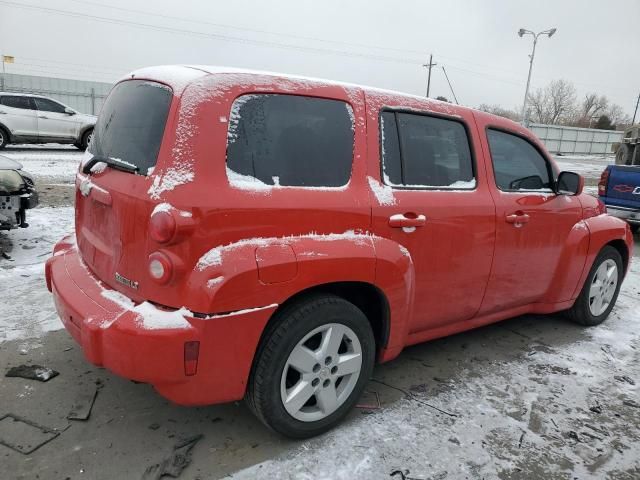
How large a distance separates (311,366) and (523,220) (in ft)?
6.25

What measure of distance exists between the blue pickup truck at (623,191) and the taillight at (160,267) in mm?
8255

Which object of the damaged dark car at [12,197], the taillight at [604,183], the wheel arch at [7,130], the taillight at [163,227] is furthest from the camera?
the wheel arch at [7,130]

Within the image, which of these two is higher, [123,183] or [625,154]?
[625,154]

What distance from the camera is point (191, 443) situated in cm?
254

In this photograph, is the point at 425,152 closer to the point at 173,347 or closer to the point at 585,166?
the point at 173,347

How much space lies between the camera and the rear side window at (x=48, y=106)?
1372cm

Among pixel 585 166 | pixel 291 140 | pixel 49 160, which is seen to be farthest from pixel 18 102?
pixel 585 166

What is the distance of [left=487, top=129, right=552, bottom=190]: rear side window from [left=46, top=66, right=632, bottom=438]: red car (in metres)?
0.07

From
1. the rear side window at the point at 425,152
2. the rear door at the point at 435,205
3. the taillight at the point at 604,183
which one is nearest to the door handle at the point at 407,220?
the rear door at the point at 435,205

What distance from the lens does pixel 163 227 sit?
210 cm

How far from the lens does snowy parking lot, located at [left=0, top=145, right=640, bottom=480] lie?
94.7 inches

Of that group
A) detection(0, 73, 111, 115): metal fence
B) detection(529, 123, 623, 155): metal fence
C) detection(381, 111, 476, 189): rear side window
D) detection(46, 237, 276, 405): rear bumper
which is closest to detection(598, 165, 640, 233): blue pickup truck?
detection(381, 111, 476, 189): rear side window

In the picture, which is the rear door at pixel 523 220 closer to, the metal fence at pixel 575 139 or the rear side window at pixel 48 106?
the rear side window at pixel 48 106

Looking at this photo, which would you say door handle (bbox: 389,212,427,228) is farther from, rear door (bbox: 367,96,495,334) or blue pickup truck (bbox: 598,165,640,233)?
blue pickup truck (bbox: 598,165,640,233)
